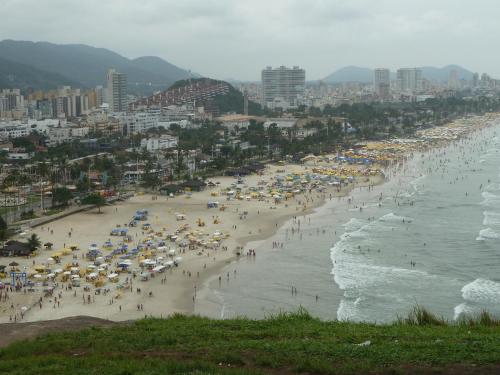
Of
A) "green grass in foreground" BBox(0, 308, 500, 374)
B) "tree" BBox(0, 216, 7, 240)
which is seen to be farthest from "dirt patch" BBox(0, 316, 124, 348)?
"tree" BBox(0, 216, 7, 240)

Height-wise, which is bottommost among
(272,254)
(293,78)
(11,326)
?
(272,254)

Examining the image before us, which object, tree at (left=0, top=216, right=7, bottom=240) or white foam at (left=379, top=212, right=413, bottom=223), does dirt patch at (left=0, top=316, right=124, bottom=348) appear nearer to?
tree at (left=0, top=216, right=7, bottom=240)

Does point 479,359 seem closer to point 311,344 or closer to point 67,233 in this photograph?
point 311,344

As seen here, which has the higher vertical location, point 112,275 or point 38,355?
point 38,355

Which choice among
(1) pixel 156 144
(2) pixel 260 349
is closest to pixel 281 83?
(1) pixel 156 144

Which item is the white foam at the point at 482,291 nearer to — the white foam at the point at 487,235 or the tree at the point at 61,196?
the white foam at the point at 487,235

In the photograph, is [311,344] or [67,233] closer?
[311,344]

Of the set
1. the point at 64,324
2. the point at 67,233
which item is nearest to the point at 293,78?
the point at 67,233
